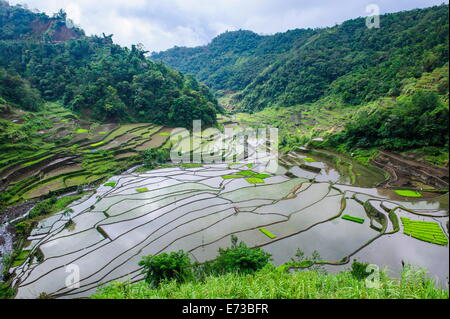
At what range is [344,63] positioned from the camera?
4375 centimetres

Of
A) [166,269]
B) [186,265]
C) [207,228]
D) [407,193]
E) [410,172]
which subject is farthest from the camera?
[410,172]

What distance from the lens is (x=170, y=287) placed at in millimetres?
4691

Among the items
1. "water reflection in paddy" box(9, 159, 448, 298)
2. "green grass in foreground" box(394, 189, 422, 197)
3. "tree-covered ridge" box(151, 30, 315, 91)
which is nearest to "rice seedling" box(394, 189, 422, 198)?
"green grass in foreground" box(394, 189, 422, 197)

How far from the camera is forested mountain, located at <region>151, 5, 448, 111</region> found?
1040 inches

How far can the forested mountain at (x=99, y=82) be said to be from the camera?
2908cm

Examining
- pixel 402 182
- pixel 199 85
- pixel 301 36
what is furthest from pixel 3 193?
pixel 301 36

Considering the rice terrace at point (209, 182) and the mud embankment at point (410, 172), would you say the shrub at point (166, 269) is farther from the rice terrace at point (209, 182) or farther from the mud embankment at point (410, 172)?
the mud embankment at point (410, 172)

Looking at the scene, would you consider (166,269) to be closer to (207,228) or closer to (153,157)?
(207,228)

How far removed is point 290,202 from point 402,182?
278 inches

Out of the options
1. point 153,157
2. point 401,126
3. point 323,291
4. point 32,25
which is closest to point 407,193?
point 401,126

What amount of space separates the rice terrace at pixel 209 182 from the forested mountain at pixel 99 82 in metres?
0.21

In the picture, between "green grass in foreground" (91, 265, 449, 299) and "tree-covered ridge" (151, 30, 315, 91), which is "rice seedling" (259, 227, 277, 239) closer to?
"green grass in foreground" (91, 265, 449, 299)

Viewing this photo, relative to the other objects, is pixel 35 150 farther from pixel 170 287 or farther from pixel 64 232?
pixel 170 287

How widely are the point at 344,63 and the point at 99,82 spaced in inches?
1640
